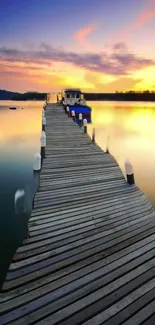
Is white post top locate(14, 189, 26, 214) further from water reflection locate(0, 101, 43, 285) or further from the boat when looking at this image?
the boat

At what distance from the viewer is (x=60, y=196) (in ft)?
28.9

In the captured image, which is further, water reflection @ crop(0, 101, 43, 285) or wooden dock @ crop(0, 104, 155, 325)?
water reflection @ crop(0, 101, 43, 285)

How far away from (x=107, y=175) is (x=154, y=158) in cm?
1211

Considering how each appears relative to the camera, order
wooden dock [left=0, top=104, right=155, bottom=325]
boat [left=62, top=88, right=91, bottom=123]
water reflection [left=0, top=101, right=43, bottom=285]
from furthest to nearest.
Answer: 1. boat [left=62, top=88, right=91, bottom=123]
2. water reflection [left=0, top=101, right=43, bottom=285]
3. wooden dock [left=0, top=104, right=155, bottom=325]

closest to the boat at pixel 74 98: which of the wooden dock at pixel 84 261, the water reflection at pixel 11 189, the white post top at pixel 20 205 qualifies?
the water reflection at pixel 11 189

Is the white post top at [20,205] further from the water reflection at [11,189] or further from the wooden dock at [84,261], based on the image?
the wooden dock at [84,261]

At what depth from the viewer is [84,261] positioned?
17.5 feet

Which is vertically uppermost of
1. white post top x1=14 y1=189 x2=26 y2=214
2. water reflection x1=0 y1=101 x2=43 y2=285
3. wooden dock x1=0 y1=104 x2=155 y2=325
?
wooden dock x1=0 y1=104 x2=155 y2=325

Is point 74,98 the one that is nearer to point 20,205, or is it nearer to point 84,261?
point 20,205

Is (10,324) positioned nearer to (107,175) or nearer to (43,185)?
(43,185)

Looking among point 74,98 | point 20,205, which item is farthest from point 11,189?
point 74,98

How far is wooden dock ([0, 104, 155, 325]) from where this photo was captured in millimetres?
4047

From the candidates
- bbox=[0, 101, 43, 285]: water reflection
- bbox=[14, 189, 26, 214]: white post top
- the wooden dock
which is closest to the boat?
bbox=[0, 101, 43, 285]: water reflection

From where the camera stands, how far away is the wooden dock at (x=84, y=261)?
4047mm
